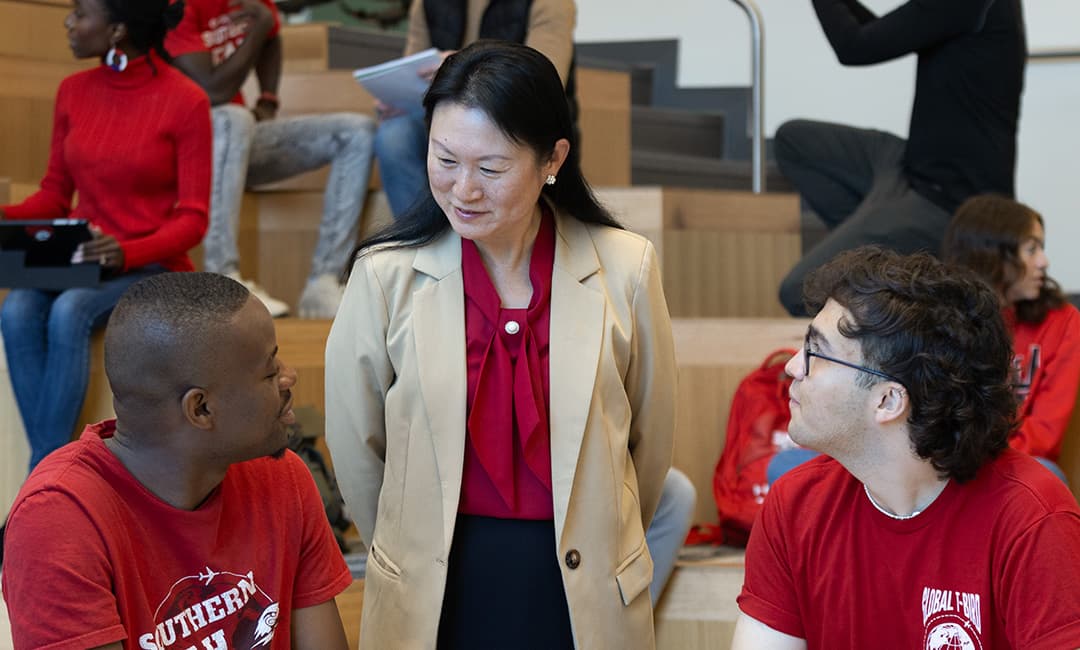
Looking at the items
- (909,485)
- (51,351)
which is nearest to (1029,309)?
(909,485)

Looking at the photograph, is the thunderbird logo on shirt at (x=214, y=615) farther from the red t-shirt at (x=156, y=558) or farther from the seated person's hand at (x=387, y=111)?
the seated person's hand at (x=387, y=111)

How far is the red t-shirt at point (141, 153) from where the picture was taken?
9.86 feet

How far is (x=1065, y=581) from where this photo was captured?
146 cm

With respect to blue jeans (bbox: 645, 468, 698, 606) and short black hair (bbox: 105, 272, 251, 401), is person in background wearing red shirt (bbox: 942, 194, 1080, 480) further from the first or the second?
short black hair (bbox: 105, 272, 251, 401)


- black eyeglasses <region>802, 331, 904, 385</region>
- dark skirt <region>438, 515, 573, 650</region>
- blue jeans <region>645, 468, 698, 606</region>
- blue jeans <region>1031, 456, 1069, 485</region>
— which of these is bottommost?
blue jeans <region>645, 468, 698, 606</region>

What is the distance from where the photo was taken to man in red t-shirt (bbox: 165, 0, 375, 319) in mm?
3910

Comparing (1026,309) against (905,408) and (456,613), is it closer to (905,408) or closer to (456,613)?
(905,408)

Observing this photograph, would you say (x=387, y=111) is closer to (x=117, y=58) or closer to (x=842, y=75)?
(x=117, y=58)

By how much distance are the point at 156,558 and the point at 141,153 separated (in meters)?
1.74

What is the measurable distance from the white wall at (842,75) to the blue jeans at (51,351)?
10.9 feet

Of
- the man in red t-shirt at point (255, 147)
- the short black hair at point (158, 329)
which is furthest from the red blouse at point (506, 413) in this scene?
the man in red t-shirt at point (255, 147)

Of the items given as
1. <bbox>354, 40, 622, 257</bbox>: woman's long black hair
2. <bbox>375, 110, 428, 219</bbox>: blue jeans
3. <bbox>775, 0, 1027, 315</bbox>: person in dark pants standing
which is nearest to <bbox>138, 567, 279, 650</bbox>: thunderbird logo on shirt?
<bbox>354, 40, 622, 257</bbox>: woman's long black hair

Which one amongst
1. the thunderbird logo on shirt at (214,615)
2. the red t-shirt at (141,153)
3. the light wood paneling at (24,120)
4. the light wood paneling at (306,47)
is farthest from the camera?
the light wood paneling at (306,47)

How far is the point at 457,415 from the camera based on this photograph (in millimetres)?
1717
